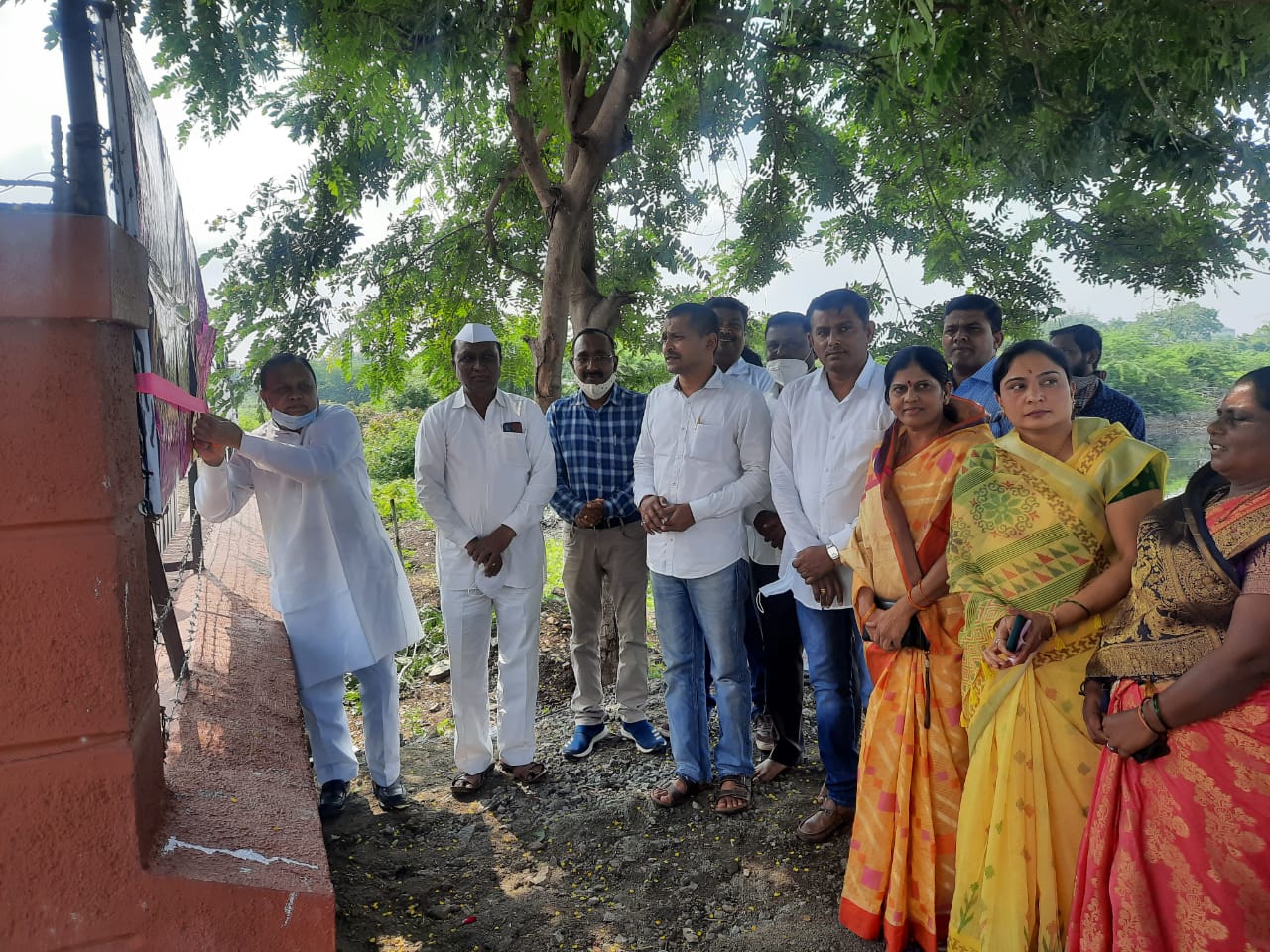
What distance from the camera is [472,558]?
4102 millimetres

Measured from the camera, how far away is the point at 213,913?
6.03 ft

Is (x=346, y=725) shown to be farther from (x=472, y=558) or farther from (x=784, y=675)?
(x=784, y=675)

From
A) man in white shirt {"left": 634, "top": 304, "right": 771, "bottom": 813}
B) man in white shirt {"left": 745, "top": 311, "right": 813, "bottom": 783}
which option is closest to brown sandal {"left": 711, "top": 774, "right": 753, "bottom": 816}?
man in white shirt {"left": 634, "top": 304, "right": 771, "bottom": 813}

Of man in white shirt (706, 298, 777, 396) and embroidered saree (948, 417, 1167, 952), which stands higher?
man in white shirt (706, 298, 777, 396)

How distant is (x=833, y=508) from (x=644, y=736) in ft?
6.03

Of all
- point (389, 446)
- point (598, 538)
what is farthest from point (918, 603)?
point (389, 446)

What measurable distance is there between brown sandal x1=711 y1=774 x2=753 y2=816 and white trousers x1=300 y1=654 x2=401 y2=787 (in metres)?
1.50

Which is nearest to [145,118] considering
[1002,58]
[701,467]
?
[701,467]

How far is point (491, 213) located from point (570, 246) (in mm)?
1425

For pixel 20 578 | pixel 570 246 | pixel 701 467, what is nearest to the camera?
pixel 20 578

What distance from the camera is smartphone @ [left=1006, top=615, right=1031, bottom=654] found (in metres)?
2.49

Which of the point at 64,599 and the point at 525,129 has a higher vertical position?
the point at 525,129

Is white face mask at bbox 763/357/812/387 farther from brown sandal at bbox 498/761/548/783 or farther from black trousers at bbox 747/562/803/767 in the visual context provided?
brown sandal at bbox 498/761/548/783

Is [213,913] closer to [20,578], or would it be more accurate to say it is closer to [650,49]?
[20,578]
